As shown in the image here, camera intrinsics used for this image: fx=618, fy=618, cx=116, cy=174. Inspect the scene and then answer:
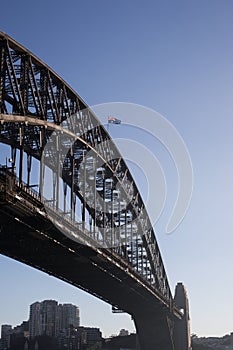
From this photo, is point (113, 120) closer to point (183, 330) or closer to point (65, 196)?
point (65, 196)

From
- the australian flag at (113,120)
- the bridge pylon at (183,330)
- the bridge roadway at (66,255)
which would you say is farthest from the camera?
the bridge pylon at (183,330)

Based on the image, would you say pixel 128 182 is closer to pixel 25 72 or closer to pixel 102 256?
pixel 102 256

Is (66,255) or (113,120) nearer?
(66,255)

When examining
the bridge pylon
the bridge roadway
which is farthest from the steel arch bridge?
the bridge pylon

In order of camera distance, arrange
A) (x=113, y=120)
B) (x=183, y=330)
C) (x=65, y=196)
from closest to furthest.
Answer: (x=65, y=196), (x=113, y=120), (x=183, y=330)

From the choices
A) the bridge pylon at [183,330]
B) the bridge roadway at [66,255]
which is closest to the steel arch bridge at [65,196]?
the bridge roadway at [66,255]

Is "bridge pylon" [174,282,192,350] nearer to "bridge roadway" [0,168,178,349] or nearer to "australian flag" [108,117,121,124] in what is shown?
"bridge roadway" [0,168,178,349]

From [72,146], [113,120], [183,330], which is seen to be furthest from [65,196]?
[183,330]

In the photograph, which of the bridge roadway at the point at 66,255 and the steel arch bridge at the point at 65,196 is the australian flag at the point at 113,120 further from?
the bridge roadway at the point at 66,255
